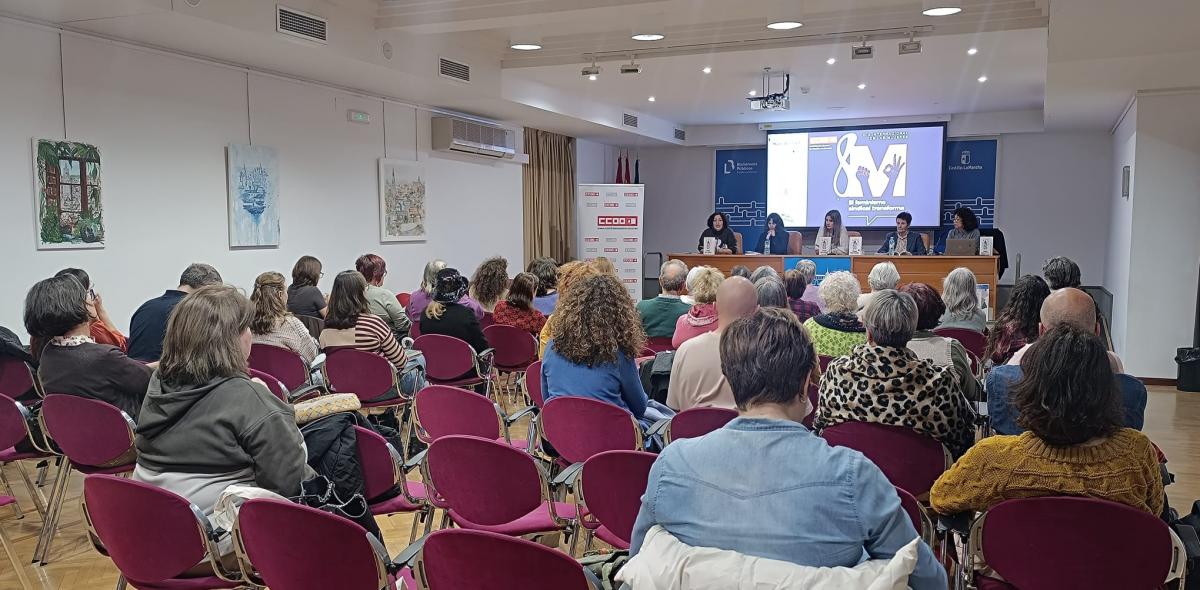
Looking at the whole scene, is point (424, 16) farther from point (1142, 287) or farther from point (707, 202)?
point (707, 202)

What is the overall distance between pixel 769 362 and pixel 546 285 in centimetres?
594

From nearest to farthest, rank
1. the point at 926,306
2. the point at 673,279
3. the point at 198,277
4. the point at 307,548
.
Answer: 1. the point at 307,548
2. the point at 926,306
3. the point at 198,277
4. the point at 673,279

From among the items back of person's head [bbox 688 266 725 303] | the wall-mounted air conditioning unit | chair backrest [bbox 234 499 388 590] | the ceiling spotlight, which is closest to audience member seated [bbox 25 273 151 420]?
chair backrest [bbox 234 499 388 590]

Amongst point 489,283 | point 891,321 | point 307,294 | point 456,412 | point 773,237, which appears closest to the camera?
point 891,321

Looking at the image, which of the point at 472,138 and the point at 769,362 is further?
the point at 472,138

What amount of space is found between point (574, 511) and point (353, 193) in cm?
687

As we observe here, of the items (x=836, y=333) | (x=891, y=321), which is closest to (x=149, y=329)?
(x=836, y=333)

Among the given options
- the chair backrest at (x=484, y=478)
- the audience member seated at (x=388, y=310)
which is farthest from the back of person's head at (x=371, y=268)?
the chair backrest at (x=484, y=478)

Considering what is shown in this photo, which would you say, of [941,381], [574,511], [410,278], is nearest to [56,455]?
[574,511]

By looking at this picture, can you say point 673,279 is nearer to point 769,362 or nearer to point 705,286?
point 705,286

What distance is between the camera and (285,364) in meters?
5.14

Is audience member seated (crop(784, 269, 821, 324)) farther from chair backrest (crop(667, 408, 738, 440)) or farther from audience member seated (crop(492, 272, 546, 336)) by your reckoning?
chair backrest (crop(667, 408, 738, 440))

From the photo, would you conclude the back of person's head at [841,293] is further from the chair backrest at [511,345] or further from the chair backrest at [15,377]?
the chair backrest at [15,377]

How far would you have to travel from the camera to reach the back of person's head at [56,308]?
12.5ft
